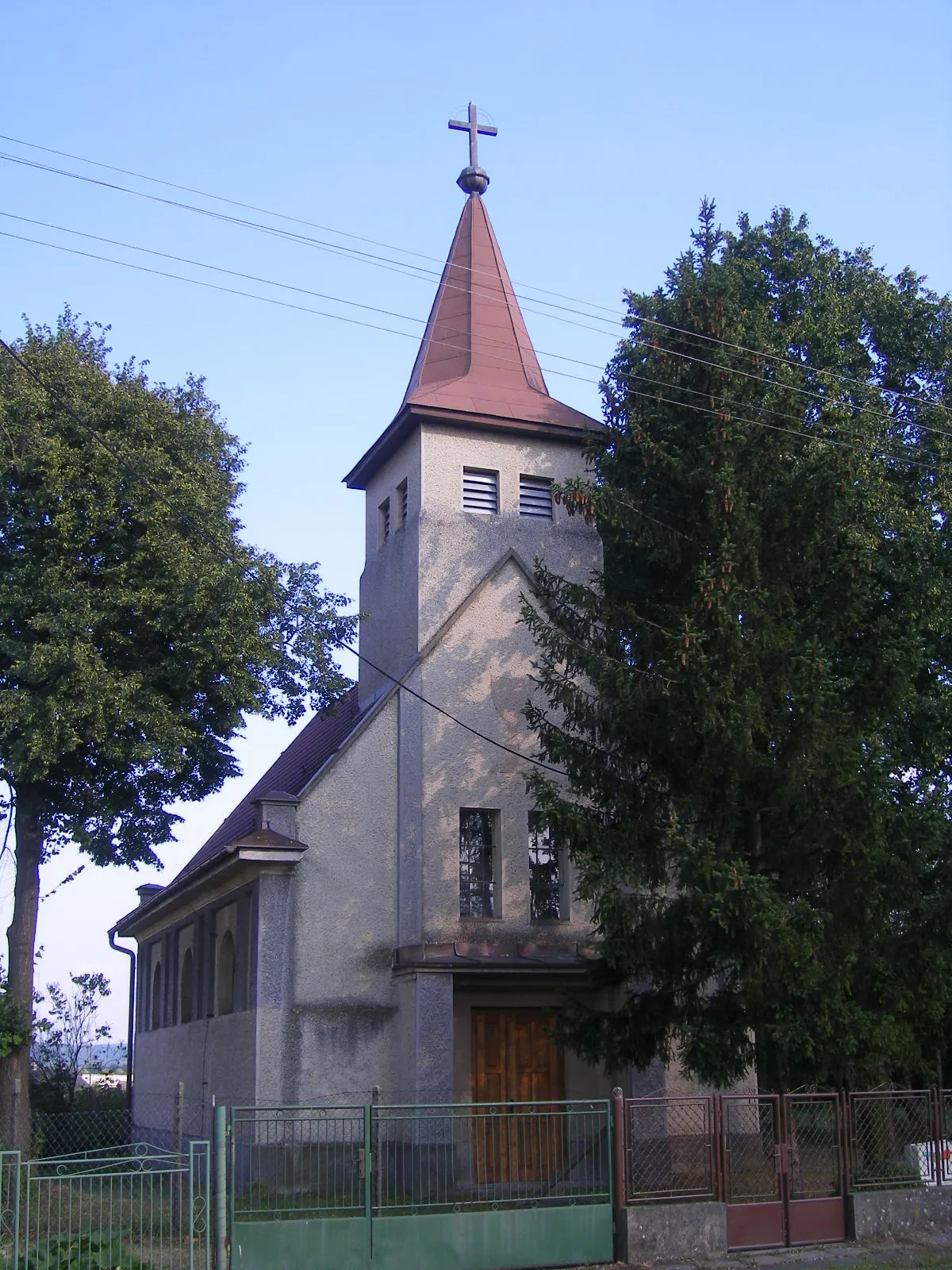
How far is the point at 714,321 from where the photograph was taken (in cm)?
1744

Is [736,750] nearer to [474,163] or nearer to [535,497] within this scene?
[535,497]

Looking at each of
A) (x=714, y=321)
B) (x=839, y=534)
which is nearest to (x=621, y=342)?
(x=714, y=321)

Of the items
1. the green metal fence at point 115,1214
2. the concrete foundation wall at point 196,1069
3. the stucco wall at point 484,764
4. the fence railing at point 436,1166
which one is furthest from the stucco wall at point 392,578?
the green metal fence at point 115,1214

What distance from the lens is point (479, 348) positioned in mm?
22953

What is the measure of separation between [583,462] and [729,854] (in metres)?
8.51

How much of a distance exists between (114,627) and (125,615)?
273mm

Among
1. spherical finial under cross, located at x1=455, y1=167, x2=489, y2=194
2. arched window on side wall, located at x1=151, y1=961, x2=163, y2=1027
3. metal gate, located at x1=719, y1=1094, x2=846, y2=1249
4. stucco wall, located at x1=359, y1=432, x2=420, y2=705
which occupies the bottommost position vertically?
metal gate, located at x1=719, y1=1094, x2=846, y2=1249

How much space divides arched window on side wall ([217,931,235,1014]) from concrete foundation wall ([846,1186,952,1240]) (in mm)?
10444

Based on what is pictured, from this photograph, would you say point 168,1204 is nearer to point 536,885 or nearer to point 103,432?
point 536,885

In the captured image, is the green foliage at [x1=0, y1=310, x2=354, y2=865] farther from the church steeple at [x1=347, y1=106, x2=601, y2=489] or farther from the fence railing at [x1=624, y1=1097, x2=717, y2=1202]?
the fence railing at [x1=624, y1=1097, x2=717, y2=1202]

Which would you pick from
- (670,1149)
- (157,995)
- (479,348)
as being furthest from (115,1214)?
Result: (157,995)

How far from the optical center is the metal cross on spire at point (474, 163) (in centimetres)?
2466

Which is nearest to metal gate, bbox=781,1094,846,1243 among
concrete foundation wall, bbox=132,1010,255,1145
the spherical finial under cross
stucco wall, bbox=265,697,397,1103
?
stucco wall, bbox=265,697,397,1103

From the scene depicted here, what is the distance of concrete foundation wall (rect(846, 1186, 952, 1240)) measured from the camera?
45.4ft
